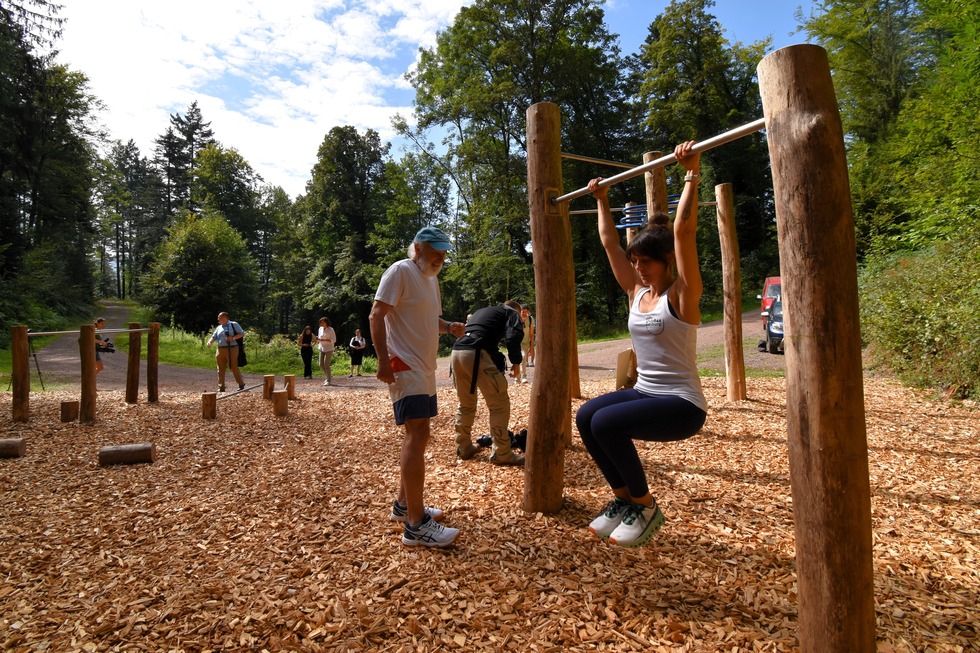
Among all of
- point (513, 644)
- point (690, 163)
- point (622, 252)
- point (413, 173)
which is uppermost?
point (413, 173)

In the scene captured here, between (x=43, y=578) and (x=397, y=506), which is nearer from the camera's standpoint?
(x=43, y=578)

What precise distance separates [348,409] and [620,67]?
2817 cm

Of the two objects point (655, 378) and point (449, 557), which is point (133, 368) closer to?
point (449, 557)

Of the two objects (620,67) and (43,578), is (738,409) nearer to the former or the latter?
(43,578)

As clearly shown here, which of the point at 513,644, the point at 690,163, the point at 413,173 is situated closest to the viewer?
the point at 513,644

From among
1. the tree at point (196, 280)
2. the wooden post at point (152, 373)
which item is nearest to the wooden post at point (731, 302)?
the wooden post at point (152, 373)

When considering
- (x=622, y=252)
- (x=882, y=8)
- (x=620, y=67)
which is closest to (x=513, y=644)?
(x=622, y=252)

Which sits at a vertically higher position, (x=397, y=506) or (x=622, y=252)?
(x=622, y=252)

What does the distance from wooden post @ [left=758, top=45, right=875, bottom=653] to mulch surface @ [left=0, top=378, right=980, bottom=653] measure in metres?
0.57

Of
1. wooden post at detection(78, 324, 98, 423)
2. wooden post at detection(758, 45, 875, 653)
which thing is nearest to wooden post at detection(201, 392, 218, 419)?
wooden post at detection(78, 324, 98, 423)

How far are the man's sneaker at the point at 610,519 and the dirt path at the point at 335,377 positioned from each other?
5.79 metres

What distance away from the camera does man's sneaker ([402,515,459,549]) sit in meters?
3.26

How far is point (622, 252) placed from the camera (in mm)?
3311

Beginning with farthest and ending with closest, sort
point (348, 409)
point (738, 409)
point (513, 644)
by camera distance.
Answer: point (348, 409)
point (738, 409)
point (513, 644)
